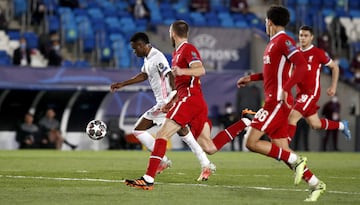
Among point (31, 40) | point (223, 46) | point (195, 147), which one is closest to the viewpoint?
point (195, 147)

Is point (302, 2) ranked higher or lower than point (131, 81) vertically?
lower

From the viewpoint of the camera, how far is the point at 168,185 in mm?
13562

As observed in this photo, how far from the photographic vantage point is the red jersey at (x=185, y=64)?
13.3 meters

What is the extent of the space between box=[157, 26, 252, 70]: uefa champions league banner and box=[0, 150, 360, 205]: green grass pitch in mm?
13486

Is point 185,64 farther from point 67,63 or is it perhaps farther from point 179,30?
point 67,63

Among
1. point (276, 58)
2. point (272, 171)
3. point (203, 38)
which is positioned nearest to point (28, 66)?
point (203, 38)

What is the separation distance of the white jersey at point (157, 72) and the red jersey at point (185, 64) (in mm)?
1195

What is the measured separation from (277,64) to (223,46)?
21640 millimetres

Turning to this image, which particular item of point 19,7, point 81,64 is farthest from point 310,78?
point 19,7

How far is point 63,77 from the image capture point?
29.5 meters

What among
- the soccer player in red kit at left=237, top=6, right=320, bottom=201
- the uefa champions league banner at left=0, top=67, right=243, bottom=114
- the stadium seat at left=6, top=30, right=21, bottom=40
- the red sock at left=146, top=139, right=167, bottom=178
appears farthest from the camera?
the stadium seat at left=6, top=30, right=21, bottom=40

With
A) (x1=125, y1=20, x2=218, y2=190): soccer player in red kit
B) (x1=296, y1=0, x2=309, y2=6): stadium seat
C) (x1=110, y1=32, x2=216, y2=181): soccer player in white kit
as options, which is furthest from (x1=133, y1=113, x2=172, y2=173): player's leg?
(x1=296, y1=0, x2=309, y2=6): stadium seat

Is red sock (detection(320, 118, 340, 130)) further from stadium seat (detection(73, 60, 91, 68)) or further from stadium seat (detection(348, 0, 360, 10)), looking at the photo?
stadium seat (detection(348, 0, 360, 10))

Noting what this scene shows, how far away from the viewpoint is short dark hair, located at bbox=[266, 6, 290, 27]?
39.4 feet
